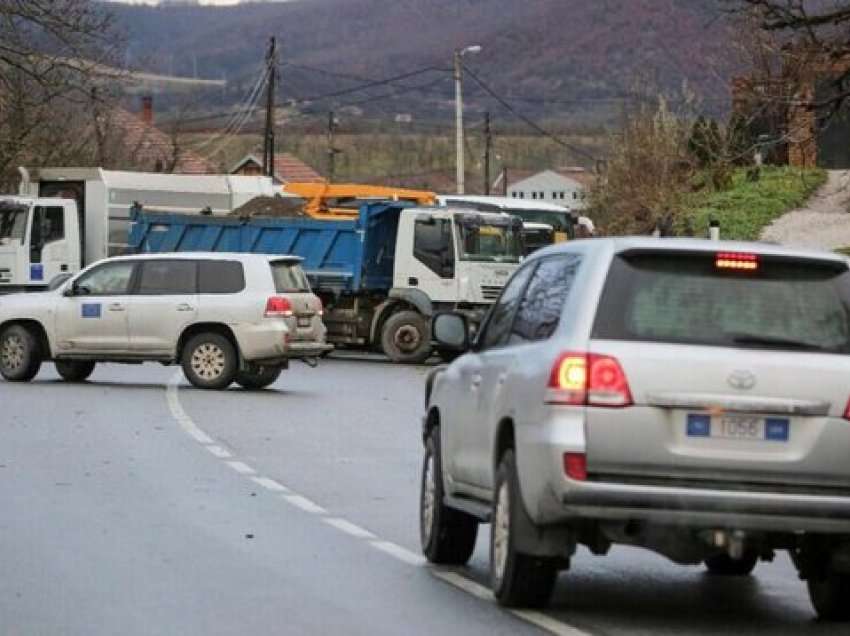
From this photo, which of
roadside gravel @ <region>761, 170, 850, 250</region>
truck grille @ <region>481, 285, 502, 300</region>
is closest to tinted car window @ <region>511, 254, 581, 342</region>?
truck grille @ <region>481, 285, 502, 300</region>

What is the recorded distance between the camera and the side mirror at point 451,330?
12.9m

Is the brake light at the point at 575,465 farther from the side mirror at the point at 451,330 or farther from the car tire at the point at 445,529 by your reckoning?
the car tire at the point at 445,529

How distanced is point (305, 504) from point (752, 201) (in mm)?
36976

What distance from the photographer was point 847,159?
63.1 meters

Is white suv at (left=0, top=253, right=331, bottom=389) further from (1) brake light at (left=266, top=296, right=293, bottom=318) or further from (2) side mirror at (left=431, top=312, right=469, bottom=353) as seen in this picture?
(2) side mirror at (left=431, top=312, right=469, bottom=353)

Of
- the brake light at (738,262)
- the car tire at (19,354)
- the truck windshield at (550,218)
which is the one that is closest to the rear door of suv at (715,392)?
the brake light at (738,262)

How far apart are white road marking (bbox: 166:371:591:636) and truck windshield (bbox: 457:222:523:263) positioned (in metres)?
18.1

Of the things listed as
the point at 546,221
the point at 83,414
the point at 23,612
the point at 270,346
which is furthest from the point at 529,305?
the point at 546,221

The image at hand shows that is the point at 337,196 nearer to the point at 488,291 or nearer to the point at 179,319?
the point at 488,291

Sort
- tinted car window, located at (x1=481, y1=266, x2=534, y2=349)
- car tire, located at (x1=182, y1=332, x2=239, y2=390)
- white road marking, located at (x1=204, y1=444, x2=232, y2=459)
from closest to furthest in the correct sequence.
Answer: tinted car window, located at (x1=481, y1=266, x2=534, y2=349), white road marking, located at (x1=204, y1=444, x2=232, y2=459), car tire, located at (x1=182, y1=332, x2=239, y2=390)

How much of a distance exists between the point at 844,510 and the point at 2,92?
4276 cm

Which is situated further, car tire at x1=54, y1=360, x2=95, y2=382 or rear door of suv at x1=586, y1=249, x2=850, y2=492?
car tire at x1=54, y1=360, x2=95, y2=382

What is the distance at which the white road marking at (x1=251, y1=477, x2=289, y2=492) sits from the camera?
58.6 ft

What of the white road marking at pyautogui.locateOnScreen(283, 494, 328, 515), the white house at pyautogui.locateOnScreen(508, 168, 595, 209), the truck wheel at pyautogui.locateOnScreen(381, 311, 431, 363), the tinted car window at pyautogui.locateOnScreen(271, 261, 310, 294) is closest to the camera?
the white road marking at pyautogui.locateOnScreen(283, 494, 328, 515)
